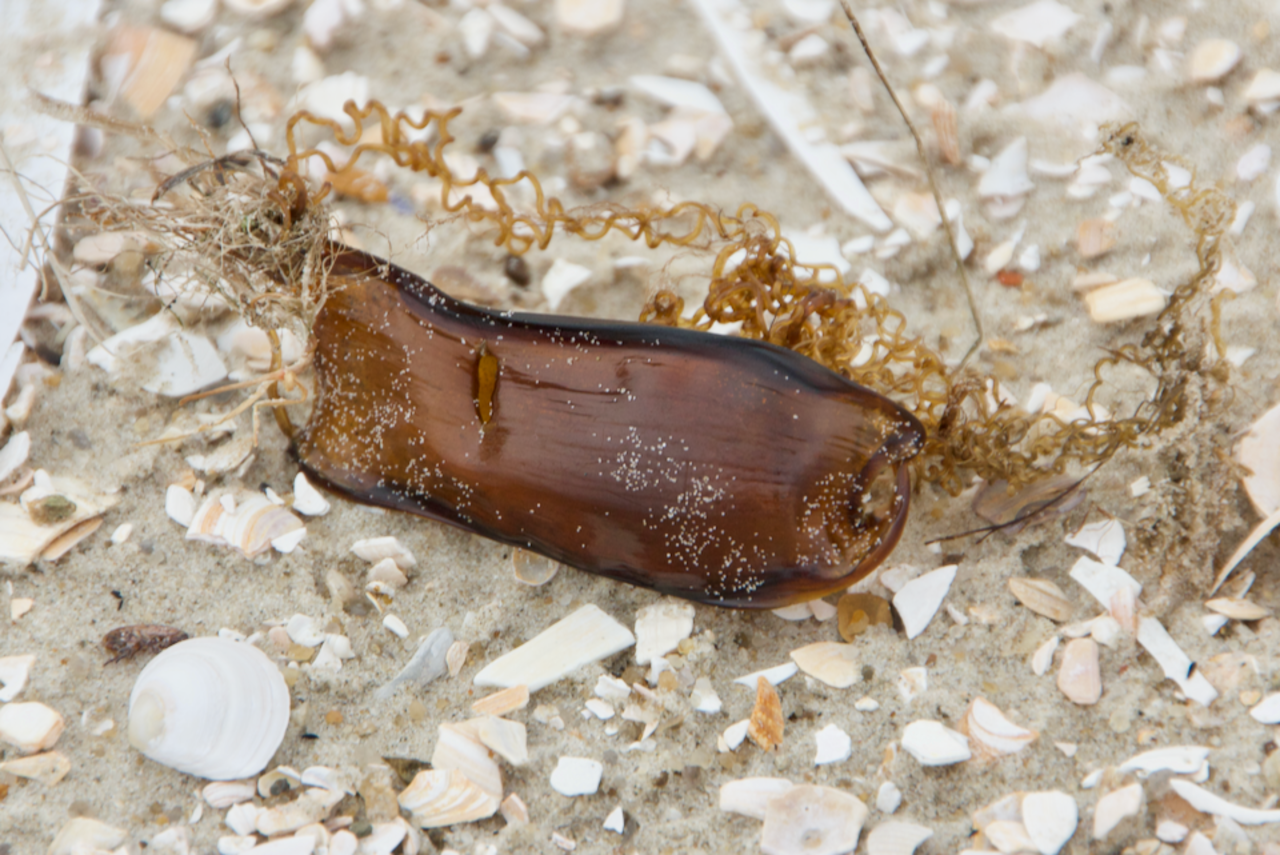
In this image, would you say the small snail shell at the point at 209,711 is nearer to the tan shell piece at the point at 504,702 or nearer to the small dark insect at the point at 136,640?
the small dark insect at the point at 136,640

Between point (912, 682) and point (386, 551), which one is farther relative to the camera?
point (386, 551)

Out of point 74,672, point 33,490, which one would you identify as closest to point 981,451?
point 74,672

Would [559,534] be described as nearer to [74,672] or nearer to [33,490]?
[74,672]

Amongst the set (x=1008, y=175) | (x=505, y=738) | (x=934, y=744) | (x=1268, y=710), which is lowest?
(x=505, y=738)

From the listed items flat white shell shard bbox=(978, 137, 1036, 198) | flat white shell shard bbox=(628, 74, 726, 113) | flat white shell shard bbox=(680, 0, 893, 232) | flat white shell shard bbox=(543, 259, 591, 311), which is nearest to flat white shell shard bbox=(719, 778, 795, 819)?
flat white shell shard bbox=(543, 259, 591, 311)

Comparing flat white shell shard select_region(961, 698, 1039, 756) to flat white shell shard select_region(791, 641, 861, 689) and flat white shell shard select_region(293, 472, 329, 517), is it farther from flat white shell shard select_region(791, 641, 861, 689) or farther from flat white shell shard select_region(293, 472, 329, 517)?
flat white shell shard select_region(293, 472, 329, 517)

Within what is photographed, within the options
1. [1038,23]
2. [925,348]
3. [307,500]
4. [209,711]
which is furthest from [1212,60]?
[209,711]

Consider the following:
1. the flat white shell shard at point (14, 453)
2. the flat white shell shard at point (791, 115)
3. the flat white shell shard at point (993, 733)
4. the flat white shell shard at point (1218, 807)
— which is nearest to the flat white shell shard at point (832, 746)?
the flat white shell shard at point (993, 733)

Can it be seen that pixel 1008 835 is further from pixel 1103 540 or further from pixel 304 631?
pixel 304 631
